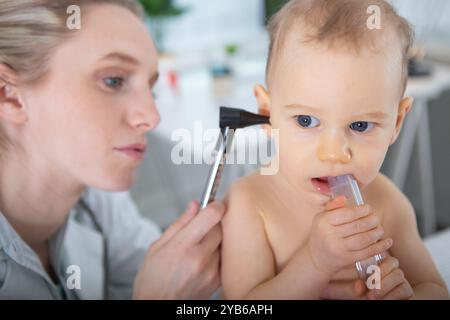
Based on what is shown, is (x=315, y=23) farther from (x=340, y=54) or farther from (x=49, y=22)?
(x=49, y=22)

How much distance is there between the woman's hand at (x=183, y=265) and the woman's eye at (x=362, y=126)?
209mm

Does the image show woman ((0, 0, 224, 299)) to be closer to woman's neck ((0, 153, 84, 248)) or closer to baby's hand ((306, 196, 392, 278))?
woman's neck ((0, 153, 84, 248))

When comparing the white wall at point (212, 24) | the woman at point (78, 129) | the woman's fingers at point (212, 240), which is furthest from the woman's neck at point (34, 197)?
the white wall at point (212, 24)

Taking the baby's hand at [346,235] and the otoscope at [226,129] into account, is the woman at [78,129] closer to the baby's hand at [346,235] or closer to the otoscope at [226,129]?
the otoscope at [226,129]

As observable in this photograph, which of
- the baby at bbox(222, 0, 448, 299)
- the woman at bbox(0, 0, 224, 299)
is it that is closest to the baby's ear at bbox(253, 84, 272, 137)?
the baby at bbox(222, 0, 448, 299)

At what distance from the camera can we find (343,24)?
38 centimetres

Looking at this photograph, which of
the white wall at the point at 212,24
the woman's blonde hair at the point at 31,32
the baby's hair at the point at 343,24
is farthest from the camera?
the white wall at the point at 212,24

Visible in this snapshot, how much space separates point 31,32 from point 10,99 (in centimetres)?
8

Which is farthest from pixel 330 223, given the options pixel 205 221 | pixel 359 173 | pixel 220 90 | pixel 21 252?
pixel 220 90

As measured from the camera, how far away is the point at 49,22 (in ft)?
1.72

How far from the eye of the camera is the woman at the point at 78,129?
531mm

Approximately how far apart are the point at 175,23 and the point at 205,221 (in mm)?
556

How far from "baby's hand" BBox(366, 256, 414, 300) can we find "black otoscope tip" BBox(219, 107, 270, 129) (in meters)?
0.18

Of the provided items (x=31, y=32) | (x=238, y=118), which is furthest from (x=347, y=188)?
(x=31, y=32)
